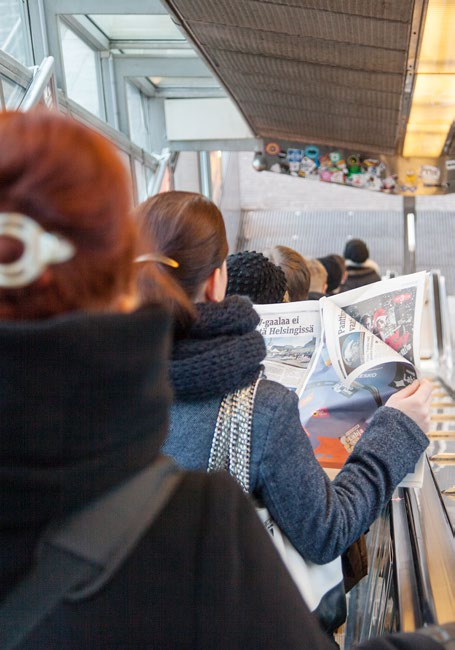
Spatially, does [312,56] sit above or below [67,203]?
above

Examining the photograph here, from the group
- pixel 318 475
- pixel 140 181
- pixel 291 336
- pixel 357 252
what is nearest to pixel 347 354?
pixel 291 336

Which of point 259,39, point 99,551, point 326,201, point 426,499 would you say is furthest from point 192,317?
point 326,201

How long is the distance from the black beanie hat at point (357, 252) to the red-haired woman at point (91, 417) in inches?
294

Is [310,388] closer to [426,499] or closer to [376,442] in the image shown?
[376,442]

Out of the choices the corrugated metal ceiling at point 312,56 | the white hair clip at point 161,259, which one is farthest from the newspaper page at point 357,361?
the corrugated metal ceiling at point 312,56

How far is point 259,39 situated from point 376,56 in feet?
2.44

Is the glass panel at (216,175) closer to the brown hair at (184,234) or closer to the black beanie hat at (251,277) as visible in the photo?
the black beanie hat at (251,277)

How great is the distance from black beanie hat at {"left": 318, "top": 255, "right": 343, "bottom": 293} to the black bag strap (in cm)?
570

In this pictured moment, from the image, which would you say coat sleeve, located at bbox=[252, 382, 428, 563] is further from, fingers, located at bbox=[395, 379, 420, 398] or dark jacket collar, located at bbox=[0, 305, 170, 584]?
dark jacket collar, located at bbox=[0, 305, 170, 584]

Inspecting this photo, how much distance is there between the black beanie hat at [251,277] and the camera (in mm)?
2117

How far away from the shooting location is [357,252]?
827 centimetres

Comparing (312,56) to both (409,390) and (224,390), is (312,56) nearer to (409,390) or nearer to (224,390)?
(409,390)

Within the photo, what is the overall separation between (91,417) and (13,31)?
6.60 meters

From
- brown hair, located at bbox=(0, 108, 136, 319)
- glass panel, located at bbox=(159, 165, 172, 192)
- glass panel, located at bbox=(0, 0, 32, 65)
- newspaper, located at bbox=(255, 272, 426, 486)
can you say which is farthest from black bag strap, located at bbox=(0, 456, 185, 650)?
glass panel, located at bbox=(159, 165, 172, 192)
